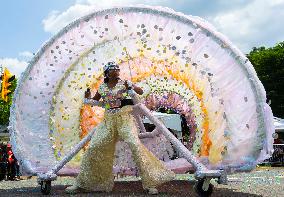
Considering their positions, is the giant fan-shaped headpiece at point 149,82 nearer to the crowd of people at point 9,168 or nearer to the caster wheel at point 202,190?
the caster wheel at point 202,190

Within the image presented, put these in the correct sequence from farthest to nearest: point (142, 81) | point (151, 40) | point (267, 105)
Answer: point (142, 81), point (151, 40), point (267, 105)

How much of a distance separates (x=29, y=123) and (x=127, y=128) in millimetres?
2327

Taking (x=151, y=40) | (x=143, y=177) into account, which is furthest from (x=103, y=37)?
(x=143, y=177)

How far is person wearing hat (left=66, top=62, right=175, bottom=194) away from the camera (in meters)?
8.41

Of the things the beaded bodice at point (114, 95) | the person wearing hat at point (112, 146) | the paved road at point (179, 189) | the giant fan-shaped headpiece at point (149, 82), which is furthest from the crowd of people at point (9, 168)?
the beaded bodice at point (114, 95)

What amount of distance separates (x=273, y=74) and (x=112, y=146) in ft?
167

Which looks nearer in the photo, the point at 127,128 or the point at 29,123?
the point at 127,128

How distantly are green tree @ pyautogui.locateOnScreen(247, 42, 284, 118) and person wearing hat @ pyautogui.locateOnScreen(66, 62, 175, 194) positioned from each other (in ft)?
156

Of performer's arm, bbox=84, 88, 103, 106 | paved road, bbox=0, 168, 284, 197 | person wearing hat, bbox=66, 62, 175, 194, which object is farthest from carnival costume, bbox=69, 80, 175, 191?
paved road, bbox=0, 168, 284, 197

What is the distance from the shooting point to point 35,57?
971 cm

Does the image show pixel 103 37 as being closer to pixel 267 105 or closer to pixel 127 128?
pixel 127 128

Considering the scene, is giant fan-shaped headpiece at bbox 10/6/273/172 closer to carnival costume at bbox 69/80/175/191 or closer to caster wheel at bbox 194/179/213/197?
caster wheel at bbox 194/179/213/197

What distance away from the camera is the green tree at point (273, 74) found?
181ft

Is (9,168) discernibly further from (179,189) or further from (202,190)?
(202,190)
